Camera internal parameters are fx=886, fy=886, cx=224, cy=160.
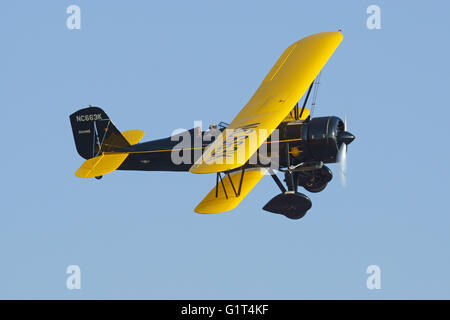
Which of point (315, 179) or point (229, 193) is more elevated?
point (315, 179)

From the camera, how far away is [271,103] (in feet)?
62.7

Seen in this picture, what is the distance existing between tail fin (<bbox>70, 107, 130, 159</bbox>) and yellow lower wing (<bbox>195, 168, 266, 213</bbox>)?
3.06 metres

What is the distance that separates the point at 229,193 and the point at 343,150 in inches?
103

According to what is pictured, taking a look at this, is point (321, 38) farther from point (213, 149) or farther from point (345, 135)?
point (213, 149)

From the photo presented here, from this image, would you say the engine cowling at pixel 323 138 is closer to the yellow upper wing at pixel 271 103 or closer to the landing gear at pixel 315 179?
the yellow upper wing at pixel 271 103

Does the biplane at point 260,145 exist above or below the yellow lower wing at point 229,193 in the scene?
above

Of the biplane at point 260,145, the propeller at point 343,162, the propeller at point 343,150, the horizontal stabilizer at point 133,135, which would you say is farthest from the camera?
the horizontal stabilizer at point 133,135

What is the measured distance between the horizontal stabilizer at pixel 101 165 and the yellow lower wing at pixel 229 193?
2727mm

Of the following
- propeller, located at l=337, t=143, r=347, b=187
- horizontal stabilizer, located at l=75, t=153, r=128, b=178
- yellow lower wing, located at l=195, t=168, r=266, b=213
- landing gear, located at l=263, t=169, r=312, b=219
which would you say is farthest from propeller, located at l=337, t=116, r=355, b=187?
horizontal stabilizer, located at l=75, t=153, r=128, b=178

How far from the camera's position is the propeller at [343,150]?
18741 mm

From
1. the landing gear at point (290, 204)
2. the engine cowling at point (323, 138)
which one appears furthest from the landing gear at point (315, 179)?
the engine cowling at point (323, 138)

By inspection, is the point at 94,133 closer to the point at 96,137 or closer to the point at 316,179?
the point at 96,137

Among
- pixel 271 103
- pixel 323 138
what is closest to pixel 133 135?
pixel 271 103

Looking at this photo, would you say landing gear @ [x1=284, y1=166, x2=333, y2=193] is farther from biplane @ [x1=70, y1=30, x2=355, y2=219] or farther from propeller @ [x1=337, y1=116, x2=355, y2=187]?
propeller @ [x1=337, y1=116, x2=355, y2=187]
